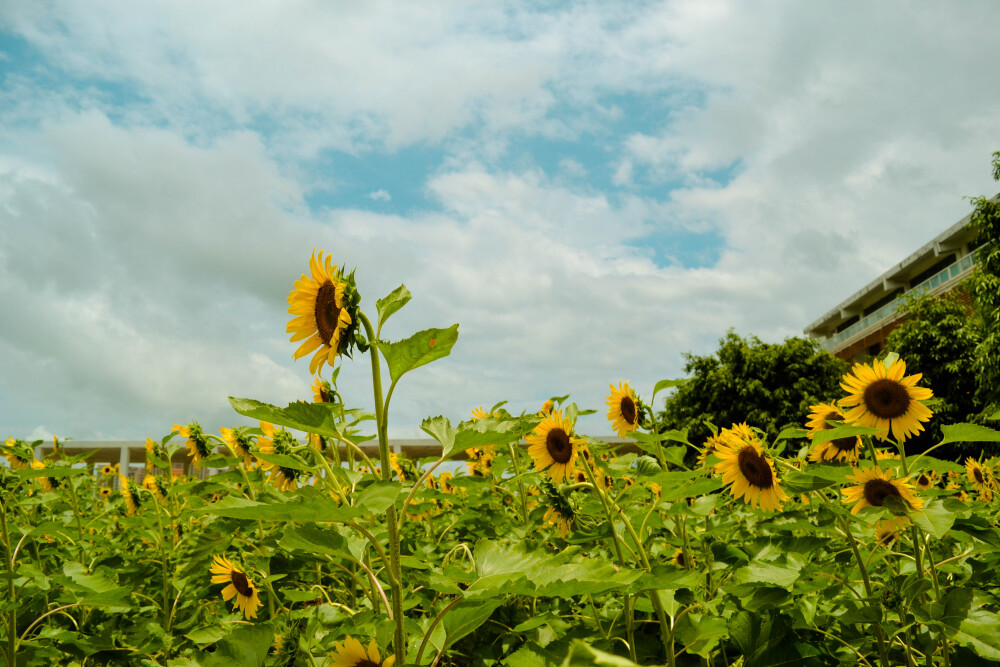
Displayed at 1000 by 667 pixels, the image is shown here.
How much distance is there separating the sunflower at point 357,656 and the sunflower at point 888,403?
174 cm

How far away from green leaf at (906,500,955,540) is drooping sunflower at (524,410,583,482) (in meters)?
1.06

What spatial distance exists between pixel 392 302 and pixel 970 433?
5.63 ft

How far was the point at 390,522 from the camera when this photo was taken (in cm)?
127

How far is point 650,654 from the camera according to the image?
1.88 metres

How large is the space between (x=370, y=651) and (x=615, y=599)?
1200 millimetres

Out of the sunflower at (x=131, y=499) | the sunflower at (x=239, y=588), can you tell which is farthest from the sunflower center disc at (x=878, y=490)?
the sunflower at (x=131, y=499)

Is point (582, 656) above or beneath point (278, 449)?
beneath

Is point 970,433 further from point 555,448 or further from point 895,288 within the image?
point 895,288

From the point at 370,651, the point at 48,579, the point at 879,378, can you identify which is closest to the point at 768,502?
the point at 879,378

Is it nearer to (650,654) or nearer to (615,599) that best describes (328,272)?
(650,654)

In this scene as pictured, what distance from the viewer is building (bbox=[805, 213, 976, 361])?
34344mm

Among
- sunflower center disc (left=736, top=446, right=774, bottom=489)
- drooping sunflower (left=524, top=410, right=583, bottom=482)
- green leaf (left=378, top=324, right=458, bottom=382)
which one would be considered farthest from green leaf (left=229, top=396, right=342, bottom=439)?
sunflower center disc (left=736, top=446, right=774, bottom=489)

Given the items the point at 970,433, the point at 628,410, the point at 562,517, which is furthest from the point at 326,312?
the point at 628,410

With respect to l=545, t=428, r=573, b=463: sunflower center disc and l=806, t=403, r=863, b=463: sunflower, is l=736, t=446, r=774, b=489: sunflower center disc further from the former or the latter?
l=545, t=428, r=573, b=463: sunflower center disc
